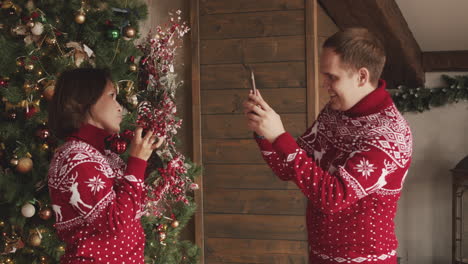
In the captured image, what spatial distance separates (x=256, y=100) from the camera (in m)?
1.48

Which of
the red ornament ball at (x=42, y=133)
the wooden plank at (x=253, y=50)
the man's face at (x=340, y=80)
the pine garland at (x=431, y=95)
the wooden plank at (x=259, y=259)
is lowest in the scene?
the wooden plank at (x=259, y=259)

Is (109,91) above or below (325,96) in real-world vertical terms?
below

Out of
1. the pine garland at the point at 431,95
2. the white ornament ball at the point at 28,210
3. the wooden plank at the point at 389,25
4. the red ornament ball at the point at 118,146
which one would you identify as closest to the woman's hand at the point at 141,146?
the red ornament ball at the point at 118,146

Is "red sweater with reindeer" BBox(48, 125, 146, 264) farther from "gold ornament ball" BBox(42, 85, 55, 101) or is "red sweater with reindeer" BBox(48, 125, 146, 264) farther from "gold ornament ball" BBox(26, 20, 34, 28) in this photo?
"gold ornament ball" BBox(26, 20, 34, 28)

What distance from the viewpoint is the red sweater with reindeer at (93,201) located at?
4.81ft

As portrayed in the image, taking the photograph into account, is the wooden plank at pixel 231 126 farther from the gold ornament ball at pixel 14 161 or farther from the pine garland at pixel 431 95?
the gold ornament ball at pixel 14 161

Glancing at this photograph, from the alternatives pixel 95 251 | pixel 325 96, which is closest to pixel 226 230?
pixel 325 96

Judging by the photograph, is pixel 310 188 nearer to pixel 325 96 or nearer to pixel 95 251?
pixel 95 251

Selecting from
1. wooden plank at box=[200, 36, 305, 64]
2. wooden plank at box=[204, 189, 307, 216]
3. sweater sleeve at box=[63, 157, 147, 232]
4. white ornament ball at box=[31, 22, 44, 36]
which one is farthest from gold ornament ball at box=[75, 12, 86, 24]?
wooden plank at box=[204, 189, 307, 216]

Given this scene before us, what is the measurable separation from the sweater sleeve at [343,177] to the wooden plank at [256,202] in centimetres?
178

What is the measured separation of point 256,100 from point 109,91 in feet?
1.67

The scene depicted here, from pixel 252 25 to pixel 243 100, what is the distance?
48cm

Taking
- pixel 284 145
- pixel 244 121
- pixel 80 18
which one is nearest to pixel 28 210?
pixel 80 18

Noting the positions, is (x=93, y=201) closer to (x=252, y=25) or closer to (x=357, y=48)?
(x=357, y=48)
